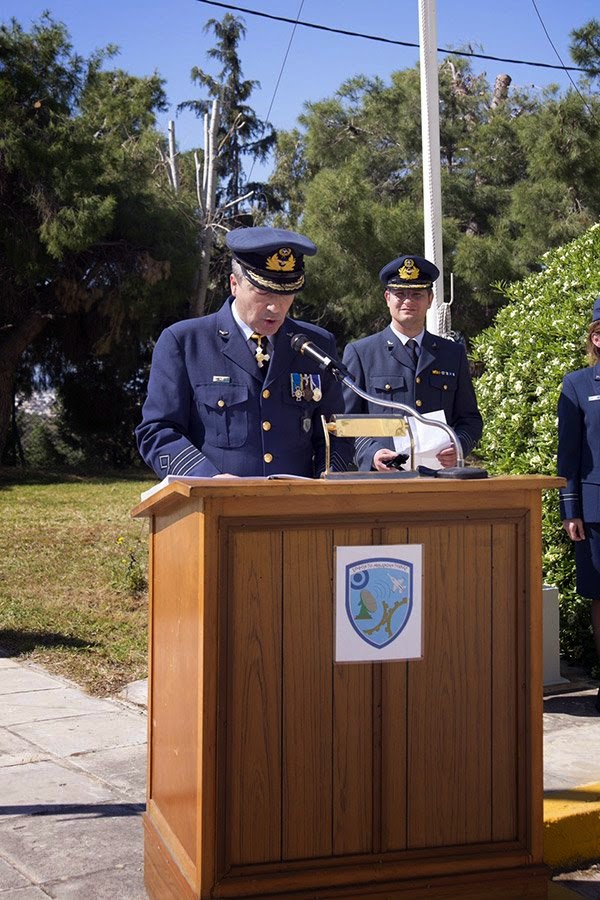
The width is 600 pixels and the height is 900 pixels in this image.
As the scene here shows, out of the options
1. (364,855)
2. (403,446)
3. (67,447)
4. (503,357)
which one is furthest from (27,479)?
(364,855)

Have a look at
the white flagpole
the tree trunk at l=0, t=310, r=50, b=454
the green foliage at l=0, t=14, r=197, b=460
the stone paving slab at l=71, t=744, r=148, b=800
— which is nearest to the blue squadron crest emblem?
the stone paving slab at l=71, t=744, r=148, b=800

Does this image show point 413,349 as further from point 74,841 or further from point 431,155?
point 431,155

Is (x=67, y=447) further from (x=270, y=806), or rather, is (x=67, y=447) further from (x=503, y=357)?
(x=270, y=806)

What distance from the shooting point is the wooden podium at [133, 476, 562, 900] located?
2777 millimetres

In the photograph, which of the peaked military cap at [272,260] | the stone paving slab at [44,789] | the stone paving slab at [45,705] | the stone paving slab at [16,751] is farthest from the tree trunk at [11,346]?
the peaked military cap at [272,260]

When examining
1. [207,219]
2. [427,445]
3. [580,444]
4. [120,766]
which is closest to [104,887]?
[120,766]

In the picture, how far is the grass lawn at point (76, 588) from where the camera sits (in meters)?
6.96

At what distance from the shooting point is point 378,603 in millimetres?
2891

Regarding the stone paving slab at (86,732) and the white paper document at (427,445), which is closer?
the white paper document at (427,445)

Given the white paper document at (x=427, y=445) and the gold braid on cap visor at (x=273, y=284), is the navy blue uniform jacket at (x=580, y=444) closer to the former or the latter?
the white paper document at (x=427, y=445)

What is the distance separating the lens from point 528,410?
6254 mm

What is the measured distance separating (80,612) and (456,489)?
19.4 feet

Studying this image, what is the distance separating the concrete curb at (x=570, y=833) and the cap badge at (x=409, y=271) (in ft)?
7.90

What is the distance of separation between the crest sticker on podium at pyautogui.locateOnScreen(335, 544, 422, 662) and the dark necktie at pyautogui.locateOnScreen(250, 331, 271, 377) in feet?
3.35
